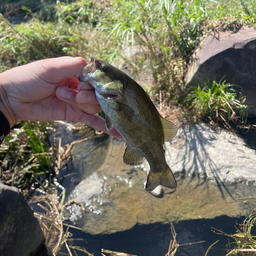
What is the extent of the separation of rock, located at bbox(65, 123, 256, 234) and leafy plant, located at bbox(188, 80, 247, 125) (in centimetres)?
36

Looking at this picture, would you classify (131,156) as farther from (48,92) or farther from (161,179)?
(48,92)

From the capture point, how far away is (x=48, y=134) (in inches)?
200

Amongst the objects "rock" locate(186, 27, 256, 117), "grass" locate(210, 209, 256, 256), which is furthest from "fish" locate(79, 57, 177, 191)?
"rock" locate(186, 27, 256, 117)

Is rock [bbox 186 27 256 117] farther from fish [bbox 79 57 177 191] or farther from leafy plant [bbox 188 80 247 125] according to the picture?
fish [bbox 79 57 177 191]

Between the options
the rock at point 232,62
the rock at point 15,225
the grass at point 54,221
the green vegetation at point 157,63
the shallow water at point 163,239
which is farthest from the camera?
the rock at point 232,62

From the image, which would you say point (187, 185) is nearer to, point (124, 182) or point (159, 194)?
point (159, 194)

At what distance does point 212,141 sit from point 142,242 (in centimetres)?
225

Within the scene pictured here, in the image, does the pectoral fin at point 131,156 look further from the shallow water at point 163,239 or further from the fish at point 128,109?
the shallow water at point 163,239

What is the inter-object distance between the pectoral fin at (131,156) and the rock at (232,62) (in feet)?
10.9

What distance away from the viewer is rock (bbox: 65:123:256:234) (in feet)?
10.8

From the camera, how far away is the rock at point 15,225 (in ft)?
8.26

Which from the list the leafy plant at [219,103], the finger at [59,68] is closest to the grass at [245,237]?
the leafy plant at [219,103]

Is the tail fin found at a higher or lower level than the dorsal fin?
lower

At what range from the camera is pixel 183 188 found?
359cm
